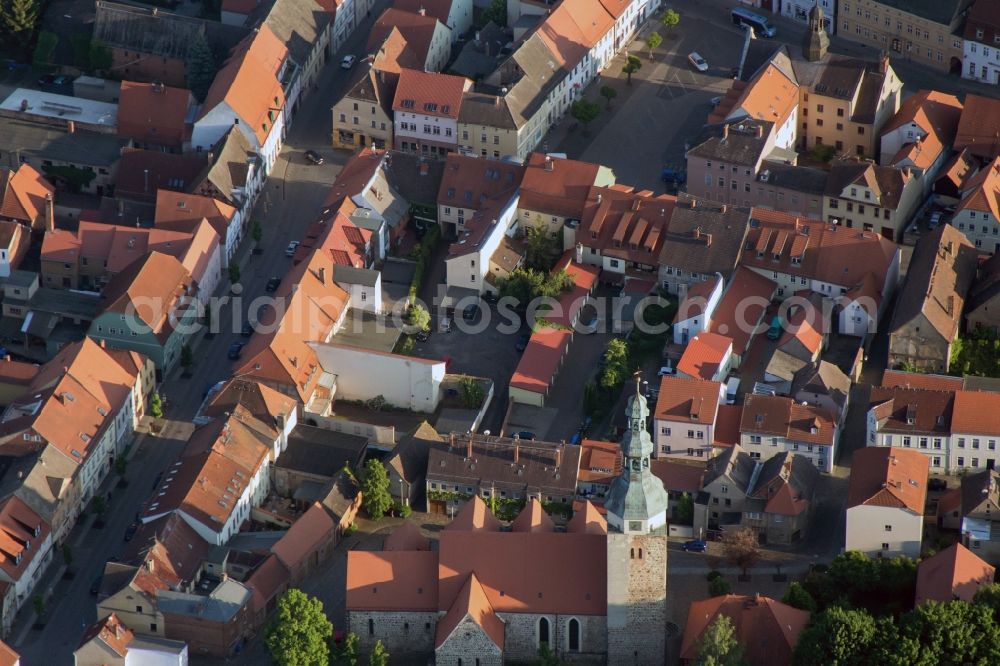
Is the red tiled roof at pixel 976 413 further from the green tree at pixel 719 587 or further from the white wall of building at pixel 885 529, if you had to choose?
the green tree at pixel 719 587

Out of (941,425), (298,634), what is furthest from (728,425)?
(298,634)

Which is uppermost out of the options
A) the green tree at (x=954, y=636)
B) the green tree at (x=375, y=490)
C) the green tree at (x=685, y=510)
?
the green tree at (x=954, y=636)

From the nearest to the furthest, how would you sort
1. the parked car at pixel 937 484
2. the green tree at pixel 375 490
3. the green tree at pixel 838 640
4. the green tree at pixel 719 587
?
the green tree at pixel 838 640, the green tree at pixel 719 587, the green tree at pixel 375 490, the parked car at pixel 937 484

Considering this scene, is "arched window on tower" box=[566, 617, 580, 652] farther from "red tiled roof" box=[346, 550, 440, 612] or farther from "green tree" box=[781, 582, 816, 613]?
"green tree" box=[781, 582, 816, 613]

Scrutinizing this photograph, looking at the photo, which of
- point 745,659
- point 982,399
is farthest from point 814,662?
point 982,399

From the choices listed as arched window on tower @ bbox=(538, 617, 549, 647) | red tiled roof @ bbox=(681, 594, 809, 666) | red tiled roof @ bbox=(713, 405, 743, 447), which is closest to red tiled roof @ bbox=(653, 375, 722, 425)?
red tiled roof @ bbox=(713, 405, 743, 447)

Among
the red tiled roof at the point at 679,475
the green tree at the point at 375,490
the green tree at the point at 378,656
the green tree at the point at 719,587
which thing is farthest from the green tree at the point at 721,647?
the green tree at the point at 375,490

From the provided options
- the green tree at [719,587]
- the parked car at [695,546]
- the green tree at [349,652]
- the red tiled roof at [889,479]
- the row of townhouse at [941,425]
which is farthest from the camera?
the row of townhouse at [941,425]
